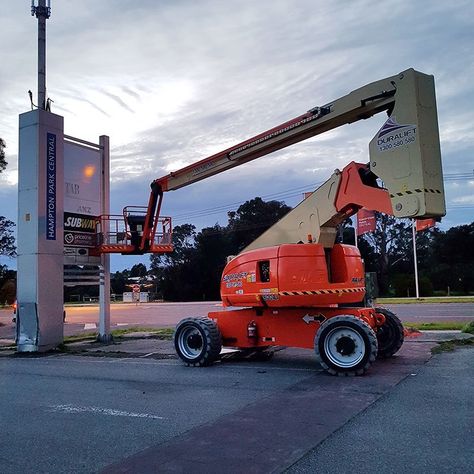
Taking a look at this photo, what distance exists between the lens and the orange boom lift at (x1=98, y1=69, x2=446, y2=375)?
9477 mm

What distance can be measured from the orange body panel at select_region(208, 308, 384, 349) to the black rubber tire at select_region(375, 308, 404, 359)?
0.63 metres

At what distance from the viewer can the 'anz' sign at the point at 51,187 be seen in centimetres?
1590

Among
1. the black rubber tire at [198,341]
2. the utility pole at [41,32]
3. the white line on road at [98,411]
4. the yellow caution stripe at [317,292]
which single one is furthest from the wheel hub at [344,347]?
the utility pole at [41,32]

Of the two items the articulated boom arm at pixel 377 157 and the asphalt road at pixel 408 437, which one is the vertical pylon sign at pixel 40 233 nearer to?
the articulated boom arm at pixel 377 157

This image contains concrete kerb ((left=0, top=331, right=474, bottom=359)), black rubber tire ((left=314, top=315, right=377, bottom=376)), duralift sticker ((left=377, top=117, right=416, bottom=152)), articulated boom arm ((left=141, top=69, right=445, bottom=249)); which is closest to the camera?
articulated boom arm ((left=141, top=69, right=445, bottom=249))

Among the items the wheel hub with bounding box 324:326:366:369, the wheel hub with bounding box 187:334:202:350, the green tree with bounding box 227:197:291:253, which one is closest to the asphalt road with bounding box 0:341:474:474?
the wheel hub with bounding box 324:326:366:369

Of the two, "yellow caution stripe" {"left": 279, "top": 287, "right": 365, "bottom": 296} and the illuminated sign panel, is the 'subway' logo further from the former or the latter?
"yellow caution stripe" {"left": 279, "top": 287, "right": 365, "bottom": 296}

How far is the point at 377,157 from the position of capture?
988 cm

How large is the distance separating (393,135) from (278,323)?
446 centimetres

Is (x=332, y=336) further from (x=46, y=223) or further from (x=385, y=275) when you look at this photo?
(x=385, y=275)

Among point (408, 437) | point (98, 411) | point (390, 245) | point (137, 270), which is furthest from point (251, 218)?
point (408, 437)

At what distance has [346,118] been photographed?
36.2 ft

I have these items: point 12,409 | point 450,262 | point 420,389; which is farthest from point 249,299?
point 450,262

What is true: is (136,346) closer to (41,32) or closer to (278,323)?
(278,323)
